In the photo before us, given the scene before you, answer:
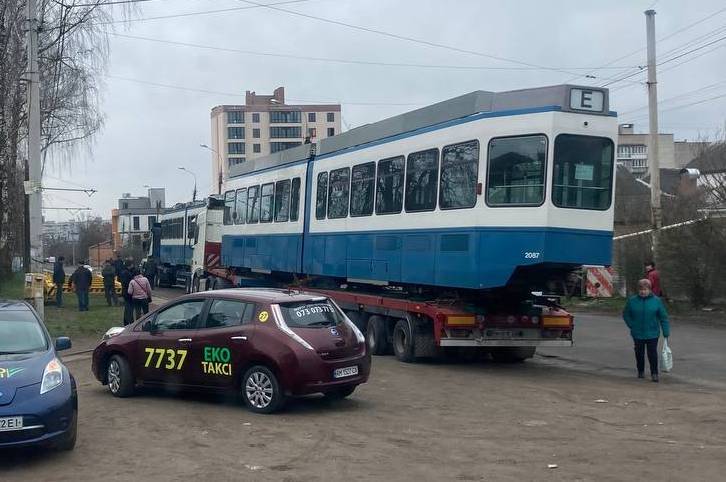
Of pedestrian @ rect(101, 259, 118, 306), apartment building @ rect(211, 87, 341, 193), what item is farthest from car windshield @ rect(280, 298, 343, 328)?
A: apartment building @ rect(211, 87, 341, 193)

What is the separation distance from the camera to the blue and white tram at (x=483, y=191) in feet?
43.0

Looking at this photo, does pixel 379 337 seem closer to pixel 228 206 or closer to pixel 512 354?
pixel 512 354

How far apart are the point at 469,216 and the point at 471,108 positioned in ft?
5.78

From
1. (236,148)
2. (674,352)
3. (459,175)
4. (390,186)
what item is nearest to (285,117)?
(236,148)

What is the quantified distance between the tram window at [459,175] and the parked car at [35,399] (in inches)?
285

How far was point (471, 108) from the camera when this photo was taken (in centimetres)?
1395

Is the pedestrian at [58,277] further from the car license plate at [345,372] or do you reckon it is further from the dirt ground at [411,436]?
the car license plate at [345,372]

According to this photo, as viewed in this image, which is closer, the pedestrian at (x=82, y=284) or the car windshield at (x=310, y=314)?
the car windshield at (x=310, y=314)

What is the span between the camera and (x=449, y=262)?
14.2 meters

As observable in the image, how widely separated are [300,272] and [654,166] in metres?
11.2

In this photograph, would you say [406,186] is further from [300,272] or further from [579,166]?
[300,272]

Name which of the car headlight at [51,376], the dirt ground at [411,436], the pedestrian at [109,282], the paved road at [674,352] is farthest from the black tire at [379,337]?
the pedestrian at [109,282]

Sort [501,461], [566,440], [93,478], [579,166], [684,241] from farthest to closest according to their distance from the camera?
1. [684,241]
2. [579,166]
3. [566,440]
4. [501,461]
5. [93,478]

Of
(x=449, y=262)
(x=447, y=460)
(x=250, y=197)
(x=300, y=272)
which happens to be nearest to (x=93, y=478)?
(x=447, y=460)
